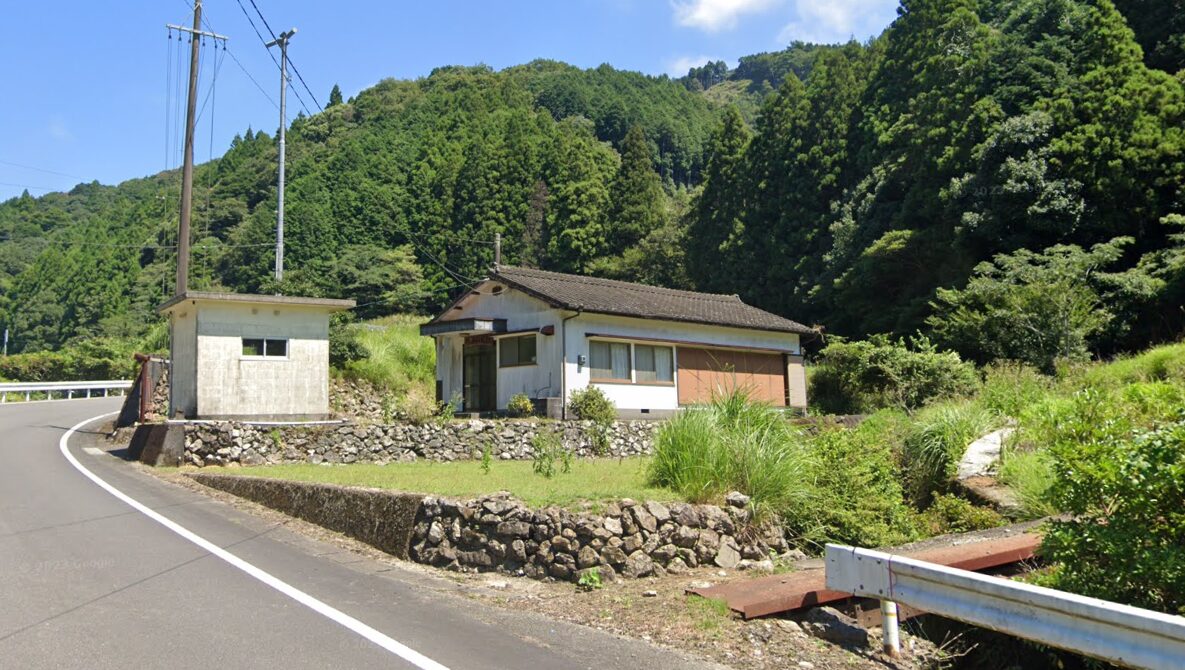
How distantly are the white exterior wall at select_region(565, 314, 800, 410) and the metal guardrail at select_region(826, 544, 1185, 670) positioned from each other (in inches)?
623

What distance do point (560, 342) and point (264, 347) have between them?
728cm

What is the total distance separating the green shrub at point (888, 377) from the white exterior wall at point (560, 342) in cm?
279

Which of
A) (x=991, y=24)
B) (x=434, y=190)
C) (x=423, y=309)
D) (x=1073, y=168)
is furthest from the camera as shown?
(x=434, y=190)

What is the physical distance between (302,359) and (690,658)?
17.1m

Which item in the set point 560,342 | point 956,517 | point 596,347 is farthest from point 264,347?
point 956,517

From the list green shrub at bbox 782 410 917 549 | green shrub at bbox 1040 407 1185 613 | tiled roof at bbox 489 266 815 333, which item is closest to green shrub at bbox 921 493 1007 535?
green shrub at bbox 782 410 917 549

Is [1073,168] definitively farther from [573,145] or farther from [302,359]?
[573,145]

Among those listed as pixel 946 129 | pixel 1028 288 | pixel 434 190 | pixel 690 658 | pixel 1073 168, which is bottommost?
pixel 690 658

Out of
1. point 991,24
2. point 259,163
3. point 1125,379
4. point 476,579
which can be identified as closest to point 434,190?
point 259,163

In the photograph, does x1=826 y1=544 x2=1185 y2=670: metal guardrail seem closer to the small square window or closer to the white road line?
the white road line

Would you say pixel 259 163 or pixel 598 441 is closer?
pixel 598 441

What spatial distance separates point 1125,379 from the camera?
Result: 17672 mm

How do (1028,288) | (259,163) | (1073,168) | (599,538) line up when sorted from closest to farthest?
(599,538) < (1028,288) < (1073,168) < (259,163)

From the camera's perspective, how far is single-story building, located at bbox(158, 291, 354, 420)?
66.4 ft
